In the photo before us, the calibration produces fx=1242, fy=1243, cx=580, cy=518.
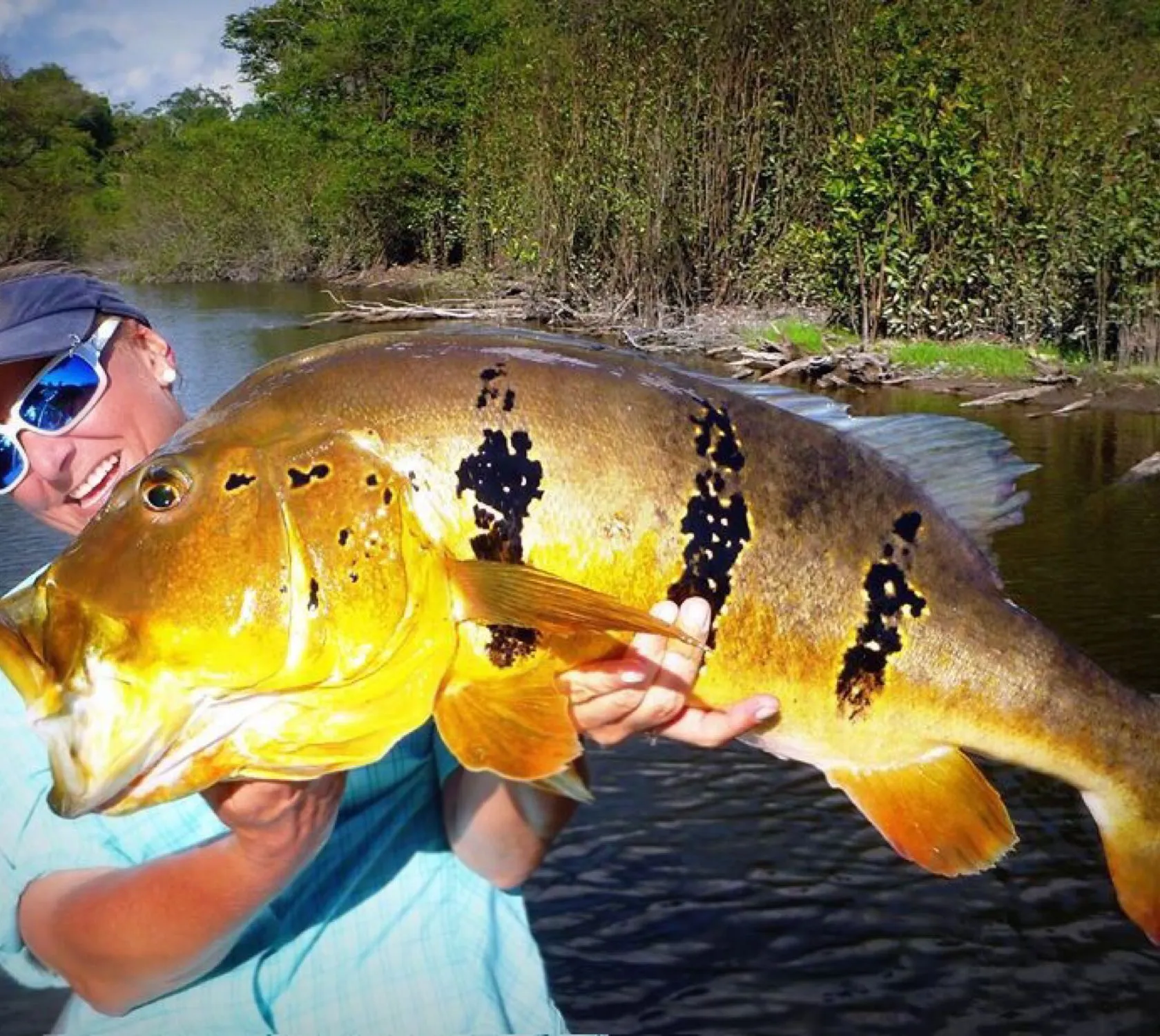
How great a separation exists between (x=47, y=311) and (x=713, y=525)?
1.27 m

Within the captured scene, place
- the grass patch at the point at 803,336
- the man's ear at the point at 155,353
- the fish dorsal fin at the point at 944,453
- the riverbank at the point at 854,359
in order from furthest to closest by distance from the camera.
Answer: the grass patch at the point at 803,336, the riverbank at the point at 854,359, the man's ear at the point at 155,353, the fish dorsal fin at the point at 944,453

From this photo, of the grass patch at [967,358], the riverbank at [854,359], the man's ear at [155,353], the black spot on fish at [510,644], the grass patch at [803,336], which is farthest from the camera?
the grass patch at [803,336]

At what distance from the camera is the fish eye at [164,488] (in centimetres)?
174

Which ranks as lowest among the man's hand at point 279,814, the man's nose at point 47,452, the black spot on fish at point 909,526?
the man's hand at point 279,814

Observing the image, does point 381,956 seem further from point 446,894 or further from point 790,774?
point 790,774

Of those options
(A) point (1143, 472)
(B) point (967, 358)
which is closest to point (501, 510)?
(A) point (1143, 472)

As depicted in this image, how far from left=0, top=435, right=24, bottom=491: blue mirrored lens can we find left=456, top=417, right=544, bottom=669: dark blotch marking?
924mm

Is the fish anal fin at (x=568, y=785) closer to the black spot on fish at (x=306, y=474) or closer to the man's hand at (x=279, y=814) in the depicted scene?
the man's hand at (x=279, y=814)

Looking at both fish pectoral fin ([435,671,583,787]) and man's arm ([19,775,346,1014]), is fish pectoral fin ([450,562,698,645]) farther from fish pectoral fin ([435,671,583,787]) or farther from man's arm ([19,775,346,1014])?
man's arm ([19,775,346,1014])

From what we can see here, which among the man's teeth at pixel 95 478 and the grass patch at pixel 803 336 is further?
the grass patch at pixel 803 336

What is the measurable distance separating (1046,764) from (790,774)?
505 cm

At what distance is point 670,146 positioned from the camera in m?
25.1

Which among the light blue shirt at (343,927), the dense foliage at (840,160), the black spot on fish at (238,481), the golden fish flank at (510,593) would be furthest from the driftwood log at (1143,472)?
the black spot on fish at (238,481)

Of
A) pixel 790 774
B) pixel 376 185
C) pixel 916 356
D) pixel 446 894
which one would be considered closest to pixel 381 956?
pixel 446 894
